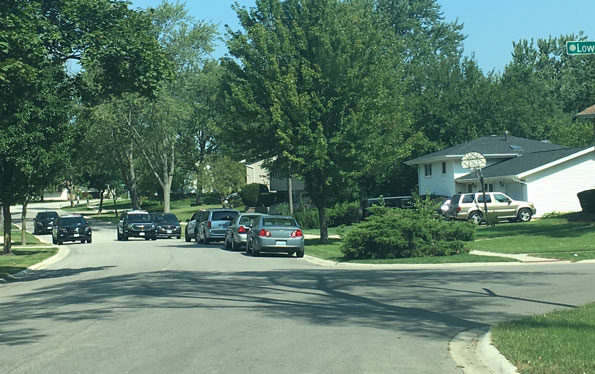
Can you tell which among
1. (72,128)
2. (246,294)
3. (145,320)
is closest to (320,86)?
(72,128)

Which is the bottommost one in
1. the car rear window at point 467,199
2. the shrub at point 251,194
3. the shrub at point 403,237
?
the shrub at point 403,237

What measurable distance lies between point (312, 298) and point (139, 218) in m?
36.0

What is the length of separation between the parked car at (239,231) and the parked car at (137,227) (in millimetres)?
15136

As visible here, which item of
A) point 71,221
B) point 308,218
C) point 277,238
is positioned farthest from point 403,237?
point 71,221

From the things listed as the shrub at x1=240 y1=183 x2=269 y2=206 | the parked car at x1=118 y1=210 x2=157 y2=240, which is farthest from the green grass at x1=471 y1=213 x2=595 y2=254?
the shrub at x1=240 y1=183 x2=269 y2=206

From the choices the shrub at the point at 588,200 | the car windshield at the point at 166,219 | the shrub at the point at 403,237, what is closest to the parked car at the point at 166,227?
the car windshield at the point at 166,219

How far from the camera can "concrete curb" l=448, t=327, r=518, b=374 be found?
8.02m

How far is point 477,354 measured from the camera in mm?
9000

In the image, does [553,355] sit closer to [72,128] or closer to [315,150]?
[72,128]

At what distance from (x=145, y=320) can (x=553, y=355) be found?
20.8ft

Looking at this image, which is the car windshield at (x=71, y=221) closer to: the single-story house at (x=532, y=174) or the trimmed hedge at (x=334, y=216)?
the trimmed hedge at (x=334, y=216)

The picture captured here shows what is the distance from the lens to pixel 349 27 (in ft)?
109

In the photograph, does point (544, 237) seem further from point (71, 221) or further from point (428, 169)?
point (71, 221)

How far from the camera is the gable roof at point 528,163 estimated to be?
1815 inches
